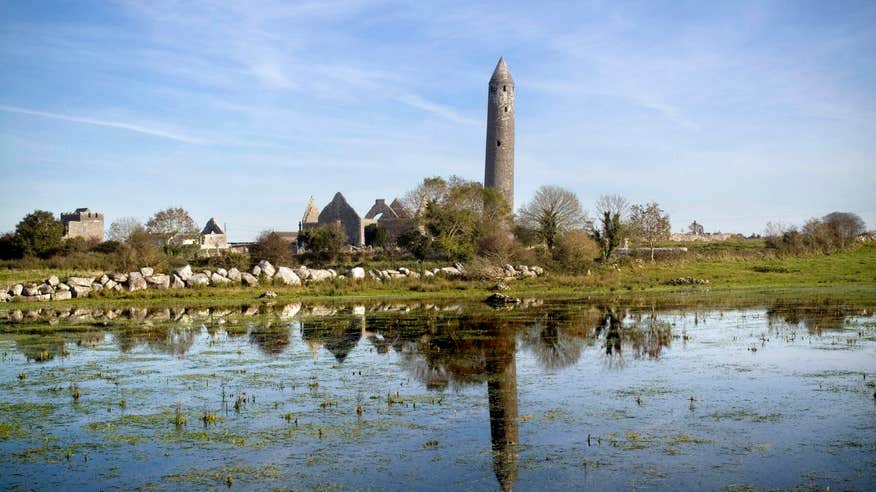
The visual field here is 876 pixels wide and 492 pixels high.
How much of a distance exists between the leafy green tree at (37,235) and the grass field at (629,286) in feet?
18.7

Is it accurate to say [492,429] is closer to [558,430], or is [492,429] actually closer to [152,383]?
[558,430]

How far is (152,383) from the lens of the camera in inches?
549

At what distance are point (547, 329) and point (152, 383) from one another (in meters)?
10.8

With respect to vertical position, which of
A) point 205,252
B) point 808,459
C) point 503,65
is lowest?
point 808,459

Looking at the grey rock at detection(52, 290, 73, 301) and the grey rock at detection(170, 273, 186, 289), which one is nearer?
the grey rock at detection(52, 290, 73, 301)

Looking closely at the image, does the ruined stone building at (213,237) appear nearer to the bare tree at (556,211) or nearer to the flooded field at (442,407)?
the bare tree at (556,211)

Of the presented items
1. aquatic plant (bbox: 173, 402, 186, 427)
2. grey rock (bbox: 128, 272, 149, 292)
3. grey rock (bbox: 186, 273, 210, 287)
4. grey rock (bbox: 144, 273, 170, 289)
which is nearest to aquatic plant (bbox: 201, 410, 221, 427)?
aquatic plant (bbox: 173, 402, 186, 427)

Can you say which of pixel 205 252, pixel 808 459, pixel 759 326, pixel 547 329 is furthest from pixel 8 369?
pixel 205 252

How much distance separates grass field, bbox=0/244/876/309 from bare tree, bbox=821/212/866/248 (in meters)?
7.41

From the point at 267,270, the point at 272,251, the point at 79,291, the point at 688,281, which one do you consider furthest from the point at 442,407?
the point at 272,251

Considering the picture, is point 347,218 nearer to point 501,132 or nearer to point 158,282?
point 501,132

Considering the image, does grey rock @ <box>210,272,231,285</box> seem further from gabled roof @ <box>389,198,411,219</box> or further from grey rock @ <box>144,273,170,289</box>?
gabled roof @ <box>389,198,411,219</box>

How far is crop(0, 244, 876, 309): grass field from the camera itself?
31.4 m

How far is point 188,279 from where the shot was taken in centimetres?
3388
